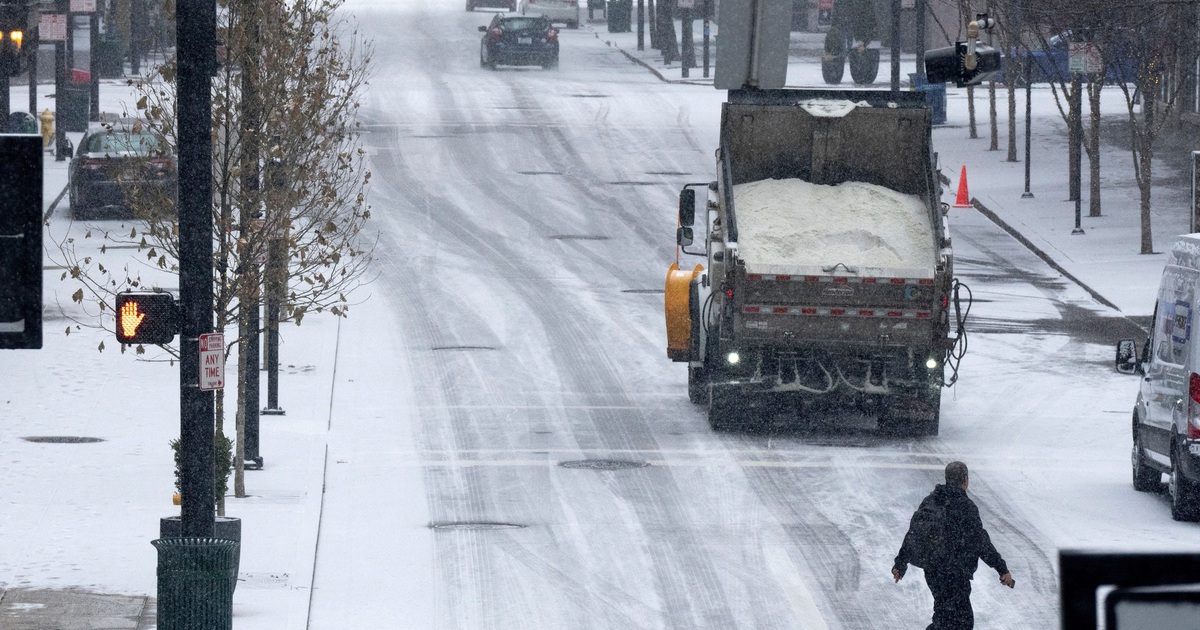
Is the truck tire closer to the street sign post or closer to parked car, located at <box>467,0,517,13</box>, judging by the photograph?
the street sign post

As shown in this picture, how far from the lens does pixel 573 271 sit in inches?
1114

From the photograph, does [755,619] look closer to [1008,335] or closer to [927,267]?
[927,267]

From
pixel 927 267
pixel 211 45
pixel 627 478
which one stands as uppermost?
pixel 211 45

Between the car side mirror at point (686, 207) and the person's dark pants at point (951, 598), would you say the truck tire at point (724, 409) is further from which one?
the person's dark pants at point (951, 598)

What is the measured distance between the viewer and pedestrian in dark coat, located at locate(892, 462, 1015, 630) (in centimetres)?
977

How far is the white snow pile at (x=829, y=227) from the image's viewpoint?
17.7m

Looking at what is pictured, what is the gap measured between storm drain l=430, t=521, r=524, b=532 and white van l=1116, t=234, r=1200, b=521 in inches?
211

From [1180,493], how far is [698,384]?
6.74 metres

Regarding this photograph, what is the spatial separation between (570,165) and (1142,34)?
1323 centimetres

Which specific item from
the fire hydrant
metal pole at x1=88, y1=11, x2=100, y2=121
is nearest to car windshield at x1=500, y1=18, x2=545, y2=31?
metal pole at x1=88, y1=11, x2=100, y2=121

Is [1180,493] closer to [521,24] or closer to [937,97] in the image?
[937,97]

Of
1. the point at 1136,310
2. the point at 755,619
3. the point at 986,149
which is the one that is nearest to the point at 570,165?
the point at 986,149

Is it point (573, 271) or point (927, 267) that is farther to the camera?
point (573, 271)

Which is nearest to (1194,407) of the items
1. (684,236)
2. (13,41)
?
(684,236)
